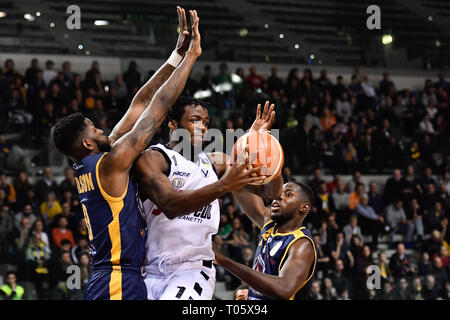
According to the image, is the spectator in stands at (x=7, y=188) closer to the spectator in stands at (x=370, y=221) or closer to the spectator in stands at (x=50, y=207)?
the spectator in stands at (x=50, y=207)

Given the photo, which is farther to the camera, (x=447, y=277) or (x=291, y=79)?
(x=291, y=79)

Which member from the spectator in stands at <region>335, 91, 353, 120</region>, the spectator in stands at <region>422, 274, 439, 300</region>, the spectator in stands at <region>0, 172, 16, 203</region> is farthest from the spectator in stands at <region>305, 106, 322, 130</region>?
the spectator in stands at <region>0, 172, 16, 203</region>

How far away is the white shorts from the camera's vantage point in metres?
4.26

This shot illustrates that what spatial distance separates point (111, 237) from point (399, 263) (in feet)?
29.9

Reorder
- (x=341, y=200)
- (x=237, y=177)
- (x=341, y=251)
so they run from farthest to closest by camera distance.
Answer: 1. (x=341, y=200)
2. (x=341, y=251)
3. (x=237, y=177)

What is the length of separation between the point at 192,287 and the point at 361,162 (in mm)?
11185

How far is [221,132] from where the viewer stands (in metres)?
12.9

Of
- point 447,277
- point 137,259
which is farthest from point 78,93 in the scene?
point 137,259

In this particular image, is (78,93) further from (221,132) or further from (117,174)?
(117,174)

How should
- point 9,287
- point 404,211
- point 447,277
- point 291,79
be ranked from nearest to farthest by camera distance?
point 9,287
point 447,277
point 404,211
point 291,79

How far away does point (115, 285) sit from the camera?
416cm

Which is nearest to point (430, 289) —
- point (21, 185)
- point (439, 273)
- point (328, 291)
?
point (439, 273)

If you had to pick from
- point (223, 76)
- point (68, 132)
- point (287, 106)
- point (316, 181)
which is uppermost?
point (223, 76)

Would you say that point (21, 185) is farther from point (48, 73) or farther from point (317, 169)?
point (317, 169)
